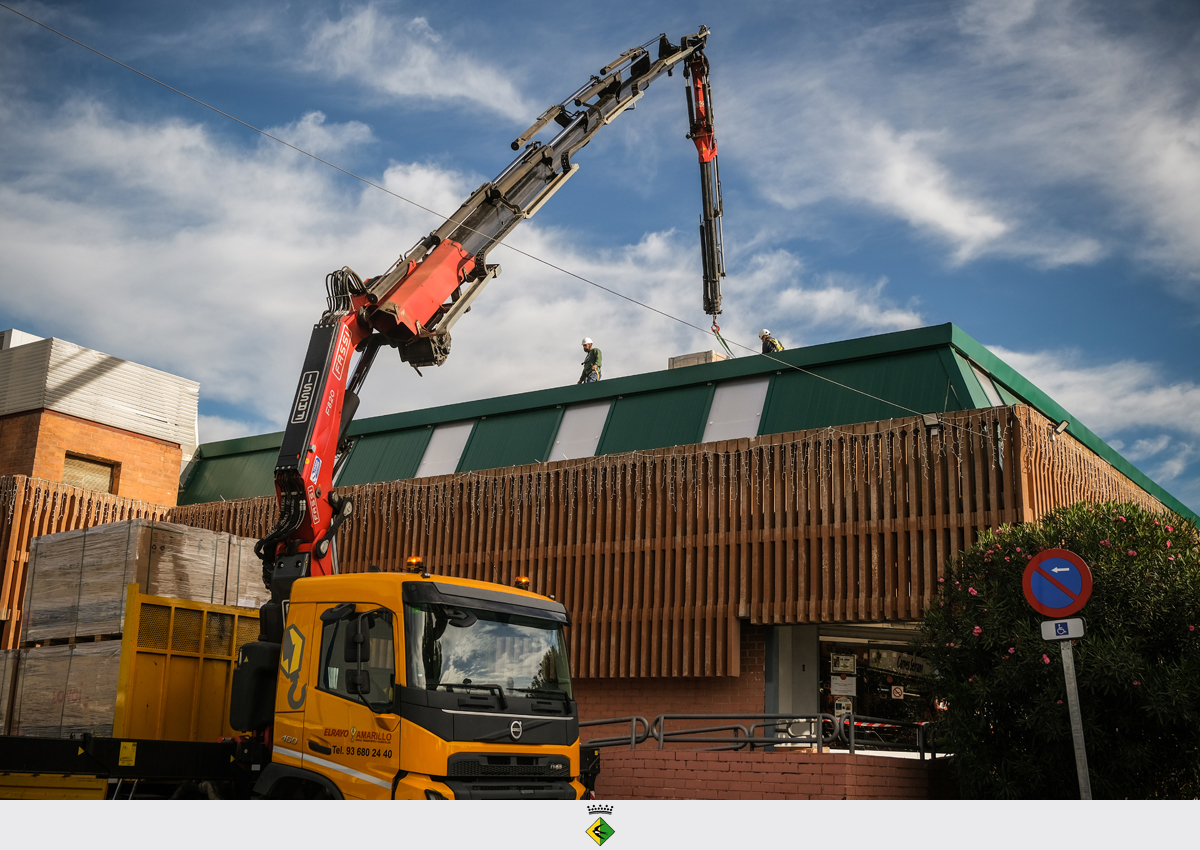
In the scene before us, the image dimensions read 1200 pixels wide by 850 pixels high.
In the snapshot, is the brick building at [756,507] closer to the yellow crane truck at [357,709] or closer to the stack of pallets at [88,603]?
the yellow crane truck at [357,709]

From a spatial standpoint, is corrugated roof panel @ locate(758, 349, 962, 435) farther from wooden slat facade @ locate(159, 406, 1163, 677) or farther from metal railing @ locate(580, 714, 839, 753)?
metal railing @ locate(580, 714, 839, 753)

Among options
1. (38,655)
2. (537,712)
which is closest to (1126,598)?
(537,712)

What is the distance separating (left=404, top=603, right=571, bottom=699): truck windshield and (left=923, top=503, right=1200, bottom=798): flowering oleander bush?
507 centimetres

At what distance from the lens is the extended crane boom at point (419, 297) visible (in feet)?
36.2

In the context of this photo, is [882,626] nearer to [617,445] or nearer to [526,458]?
[617,445]

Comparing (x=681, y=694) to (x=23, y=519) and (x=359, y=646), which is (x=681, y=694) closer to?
(x=359, y=646)

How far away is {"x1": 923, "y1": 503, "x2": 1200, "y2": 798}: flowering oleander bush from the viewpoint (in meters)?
11.0

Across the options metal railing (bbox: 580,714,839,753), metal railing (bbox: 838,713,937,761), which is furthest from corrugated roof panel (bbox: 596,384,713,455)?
metal railing (bbox: 838,713,937,761)

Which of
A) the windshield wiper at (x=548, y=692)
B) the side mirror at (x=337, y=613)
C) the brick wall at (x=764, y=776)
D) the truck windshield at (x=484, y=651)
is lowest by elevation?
the brick wall at (x=764, y=776)

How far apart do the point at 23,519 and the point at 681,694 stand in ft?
46.1

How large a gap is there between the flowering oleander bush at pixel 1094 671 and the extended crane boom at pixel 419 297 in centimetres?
623

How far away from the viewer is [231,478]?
2723cm

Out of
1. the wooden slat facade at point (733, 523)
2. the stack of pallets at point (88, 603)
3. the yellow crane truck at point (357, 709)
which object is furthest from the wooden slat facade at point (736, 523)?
the stack of pallets at point (88, 603)
